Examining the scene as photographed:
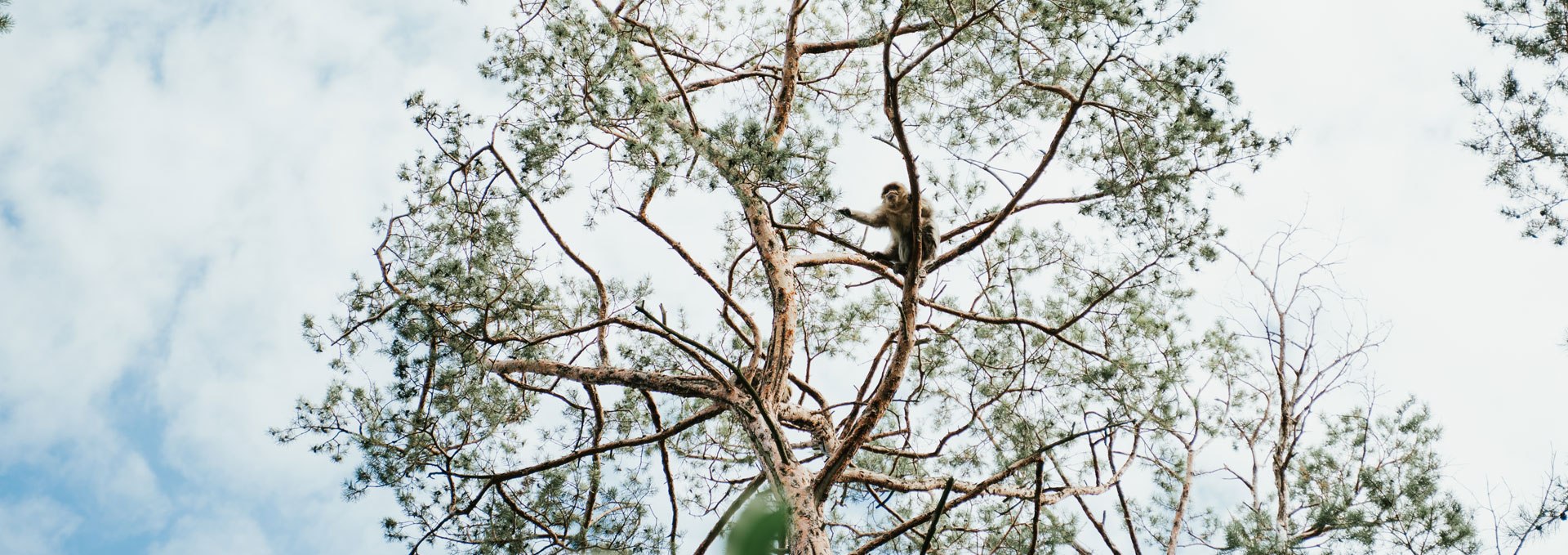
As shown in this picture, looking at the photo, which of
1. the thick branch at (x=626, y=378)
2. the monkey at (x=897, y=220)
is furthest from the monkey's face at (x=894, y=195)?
the thick branch at (x=626, y=378)

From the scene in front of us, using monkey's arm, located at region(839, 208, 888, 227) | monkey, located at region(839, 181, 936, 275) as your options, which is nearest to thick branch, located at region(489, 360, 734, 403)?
monkey, located at region(839, 181, 936, 275)

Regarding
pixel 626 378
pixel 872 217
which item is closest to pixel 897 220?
pixel 872 217

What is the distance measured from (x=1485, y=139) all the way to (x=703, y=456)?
15.3 ft

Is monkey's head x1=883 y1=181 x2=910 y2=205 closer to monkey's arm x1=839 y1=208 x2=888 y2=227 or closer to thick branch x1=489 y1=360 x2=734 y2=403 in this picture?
monkey's arm x1=839 y1=208 x2=888 y2=227

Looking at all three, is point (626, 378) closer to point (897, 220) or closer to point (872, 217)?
point (872, 217)

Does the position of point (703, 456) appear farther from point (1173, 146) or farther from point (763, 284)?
point (1173, 146)

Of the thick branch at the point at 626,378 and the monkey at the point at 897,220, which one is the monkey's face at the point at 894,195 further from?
the thick branch at the point at 626,378

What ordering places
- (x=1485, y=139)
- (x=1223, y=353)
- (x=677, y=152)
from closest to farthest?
(x=677, y=152)
(x=1485, y=139)
(x=1223, y=353)

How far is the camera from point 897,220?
6840 mm

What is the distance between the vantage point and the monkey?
21.6ft

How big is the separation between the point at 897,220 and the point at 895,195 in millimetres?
164

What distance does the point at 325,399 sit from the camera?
5559mm

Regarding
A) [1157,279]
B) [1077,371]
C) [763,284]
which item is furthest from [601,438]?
[1157,279]

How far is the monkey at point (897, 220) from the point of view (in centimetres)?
658
